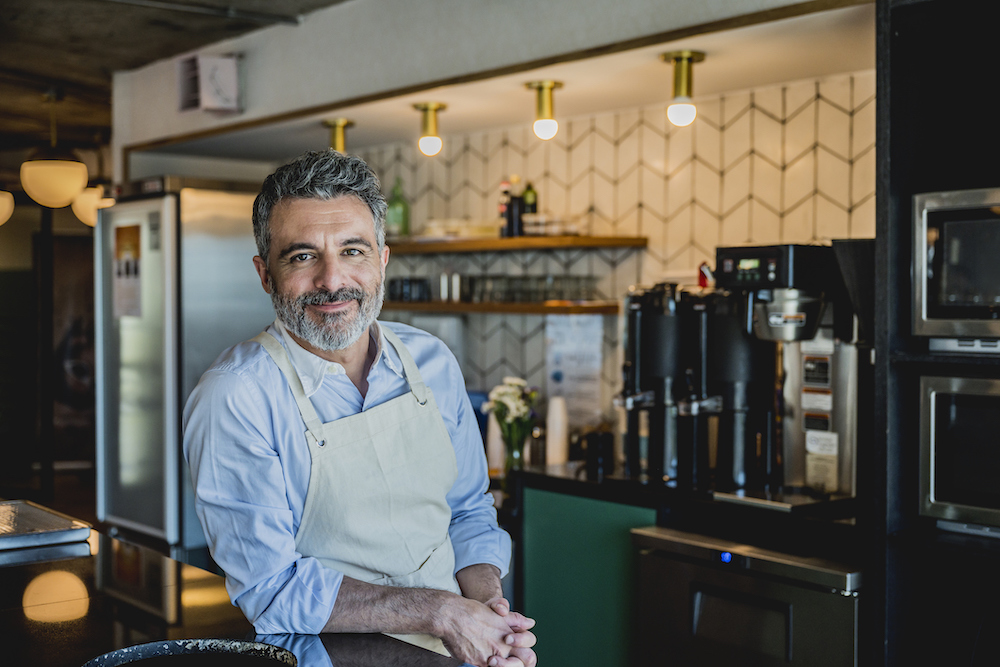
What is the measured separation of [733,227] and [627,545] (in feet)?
3.98

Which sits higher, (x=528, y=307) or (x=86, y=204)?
(x=86, y=204)

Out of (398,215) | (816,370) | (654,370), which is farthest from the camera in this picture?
(398,215)

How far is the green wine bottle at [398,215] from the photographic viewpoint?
4496 mm

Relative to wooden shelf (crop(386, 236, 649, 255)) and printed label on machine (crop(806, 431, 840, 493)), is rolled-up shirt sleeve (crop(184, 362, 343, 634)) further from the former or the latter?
wooden shelf (crop(386, 236, 649, 255))

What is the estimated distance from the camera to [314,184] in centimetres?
167

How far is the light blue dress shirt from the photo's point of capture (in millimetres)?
1482

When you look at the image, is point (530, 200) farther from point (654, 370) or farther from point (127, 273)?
point (127, 273)

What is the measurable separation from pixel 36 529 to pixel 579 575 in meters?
1.63

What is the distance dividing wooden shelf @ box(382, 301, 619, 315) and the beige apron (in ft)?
5.80

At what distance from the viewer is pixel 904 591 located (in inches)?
89.0

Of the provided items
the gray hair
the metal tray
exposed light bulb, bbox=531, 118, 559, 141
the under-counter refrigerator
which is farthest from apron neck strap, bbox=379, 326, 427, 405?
the under-counter refrigerator

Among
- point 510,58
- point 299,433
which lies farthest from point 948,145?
point 299,433

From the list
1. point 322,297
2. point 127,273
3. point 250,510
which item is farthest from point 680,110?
point 127,273

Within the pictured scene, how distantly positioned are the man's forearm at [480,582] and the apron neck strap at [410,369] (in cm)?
34
